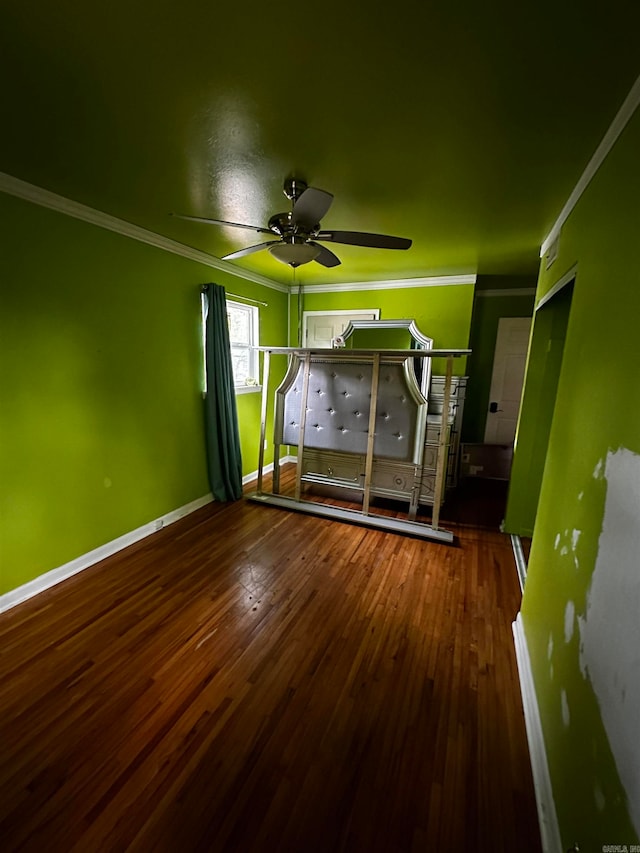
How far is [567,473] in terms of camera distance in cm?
140

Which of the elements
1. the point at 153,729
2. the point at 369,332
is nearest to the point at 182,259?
the point at 369,332

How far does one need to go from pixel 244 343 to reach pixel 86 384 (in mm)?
2056

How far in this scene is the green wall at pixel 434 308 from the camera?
374 cm

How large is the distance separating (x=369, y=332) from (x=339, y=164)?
263 centimetres

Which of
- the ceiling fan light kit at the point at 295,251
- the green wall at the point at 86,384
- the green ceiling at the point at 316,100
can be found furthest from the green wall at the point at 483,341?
the green wall at the point at 86,384

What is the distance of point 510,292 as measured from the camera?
4.28 meters

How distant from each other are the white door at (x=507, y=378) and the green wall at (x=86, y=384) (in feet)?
12.0

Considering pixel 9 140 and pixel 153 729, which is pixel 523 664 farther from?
pixel 9 140

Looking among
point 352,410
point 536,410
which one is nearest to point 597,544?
point 536,410

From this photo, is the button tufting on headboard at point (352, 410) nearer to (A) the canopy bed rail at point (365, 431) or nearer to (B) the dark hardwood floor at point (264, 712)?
(A) the canopy bed rail at point (365, 431)

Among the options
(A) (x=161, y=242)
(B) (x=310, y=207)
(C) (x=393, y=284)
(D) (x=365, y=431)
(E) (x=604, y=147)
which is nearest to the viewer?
(E) (x=604, y=147)

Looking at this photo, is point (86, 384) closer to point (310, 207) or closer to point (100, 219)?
point (100, 219)

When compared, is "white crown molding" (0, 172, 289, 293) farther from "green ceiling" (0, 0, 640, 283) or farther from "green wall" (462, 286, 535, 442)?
"green wall" (462, 286, 535, 442)

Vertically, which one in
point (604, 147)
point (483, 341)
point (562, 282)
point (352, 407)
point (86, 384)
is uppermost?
point (604, 147)
